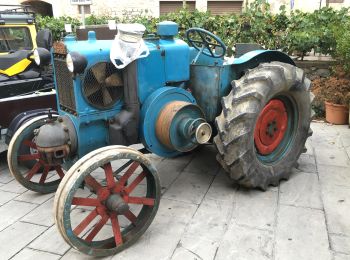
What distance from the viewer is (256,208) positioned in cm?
330

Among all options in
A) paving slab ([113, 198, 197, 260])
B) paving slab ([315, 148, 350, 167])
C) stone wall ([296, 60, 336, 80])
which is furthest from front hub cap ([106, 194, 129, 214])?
stone wall ([296, 60, 336, 80])

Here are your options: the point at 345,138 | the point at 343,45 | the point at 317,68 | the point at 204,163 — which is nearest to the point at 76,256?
the point at 204,163

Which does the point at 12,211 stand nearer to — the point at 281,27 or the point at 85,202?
the point at 85,202

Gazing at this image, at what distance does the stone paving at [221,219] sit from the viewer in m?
2.73

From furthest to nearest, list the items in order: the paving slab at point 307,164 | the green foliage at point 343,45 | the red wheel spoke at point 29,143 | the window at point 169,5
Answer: the window at point 169,5
the green foliage at point 343,45
the paving slab at point 307,164
the red wheel spoke at point 29,143

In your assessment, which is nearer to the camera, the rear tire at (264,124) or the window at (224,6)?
the rear tire at (264,124)

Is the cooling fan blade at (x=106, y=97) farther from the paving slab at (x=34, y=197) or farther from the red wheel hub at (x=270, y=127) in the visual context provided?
the red wheel hub at (x=270, y=127)

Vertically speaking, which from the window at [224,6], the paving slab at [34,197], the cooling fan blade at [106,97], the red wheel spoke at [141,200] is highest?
the window at [224,6]

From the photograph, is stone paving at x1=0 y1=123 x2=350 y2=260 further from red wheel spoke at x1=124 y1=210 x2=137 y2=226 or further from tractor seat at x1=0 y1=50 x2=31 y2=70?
tractor seat at x1=0 y1=50 x2=31 y2=70

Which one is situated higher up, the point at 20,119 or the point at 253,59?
the point at 253,59

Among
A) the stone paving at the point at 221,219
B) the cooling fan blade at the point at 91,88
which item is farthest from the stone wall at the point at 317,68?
the cooling fan blade at the point at 91,88

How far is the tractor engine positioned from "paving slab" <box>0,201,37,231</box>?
68 centimetres

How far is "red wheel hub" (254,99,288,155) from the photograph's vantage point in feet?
12.1

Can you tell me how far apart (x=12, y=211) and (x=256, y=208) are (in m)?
2.32
